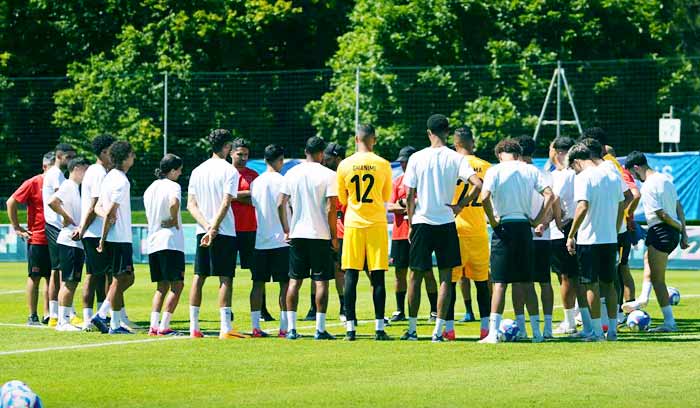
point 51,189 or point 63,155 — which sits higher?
point 63,155

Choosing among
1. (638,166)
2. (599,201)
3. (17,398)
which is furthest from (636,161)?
(17,398)

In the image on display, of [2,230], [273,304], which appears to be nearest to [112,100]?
[2,230]

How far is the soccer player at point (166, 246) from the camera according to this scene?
15.1 metres

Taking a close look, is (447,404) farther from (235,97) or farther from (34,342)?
(235,97)

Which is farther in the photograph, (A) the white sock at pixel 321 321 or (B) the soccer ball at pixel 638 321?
(B) the soccer ball at pixel 638 321

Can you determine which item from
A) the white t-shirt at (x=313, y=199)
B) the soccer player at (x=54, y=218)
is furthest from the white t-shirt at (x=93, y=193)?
the white t-shirt at (x=313, y=199)

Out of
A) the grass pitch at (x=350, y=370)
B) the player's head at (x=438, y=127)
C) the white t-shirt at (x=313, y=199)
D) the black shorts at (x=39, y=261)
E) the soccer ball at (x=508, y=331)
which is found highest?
the player's head at (x=438, y=127)

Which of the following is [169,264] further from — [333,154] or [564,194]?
[564,194]

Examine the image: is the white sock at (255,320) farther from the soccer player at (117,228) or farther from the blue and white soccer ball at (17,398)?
the blue and white soccer ball at (17,398)

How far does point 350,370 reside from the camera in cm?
1202

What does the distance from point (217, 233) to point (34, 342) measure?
2426 mm

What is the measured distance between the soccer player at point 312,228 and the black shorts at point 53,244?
3.72 meters

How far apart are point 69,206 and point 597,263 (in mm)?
6836

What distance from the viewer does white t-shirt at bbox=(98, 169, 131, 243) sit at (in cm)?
1539
